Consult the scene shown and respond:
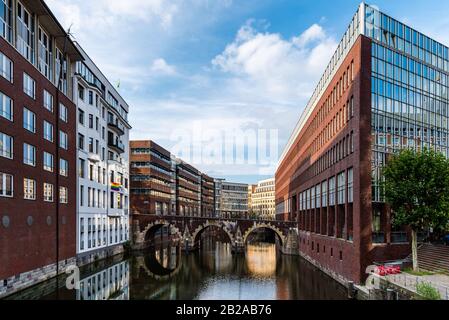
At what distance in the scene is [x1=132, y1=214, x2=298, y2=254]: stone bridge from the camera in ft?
272

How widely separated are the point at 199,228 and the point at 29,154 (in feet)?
166

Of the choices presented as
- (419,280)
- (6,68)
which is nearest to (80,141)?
(6,68)

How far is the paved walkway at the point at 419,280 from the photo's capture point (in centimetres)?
3125

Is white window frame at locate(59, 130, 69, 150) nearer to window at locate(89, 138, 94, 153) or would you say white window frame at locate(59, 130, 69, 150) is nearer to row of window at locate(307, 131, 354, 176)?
window at locate(89, 138, 94, 153)

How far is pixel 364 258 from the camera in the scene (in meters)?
40.1

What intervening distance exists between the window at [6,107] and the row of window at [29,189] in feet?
15.9

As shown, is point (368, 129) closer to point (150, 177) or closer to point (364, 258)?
point (364, 258)

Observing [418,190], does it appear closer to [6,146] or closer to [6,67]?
[6,146]

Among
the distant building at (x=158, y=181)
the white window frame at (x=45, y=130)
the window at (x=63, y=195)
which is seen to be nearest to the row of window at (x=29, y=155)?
the white window frame at (x=45, y=130)

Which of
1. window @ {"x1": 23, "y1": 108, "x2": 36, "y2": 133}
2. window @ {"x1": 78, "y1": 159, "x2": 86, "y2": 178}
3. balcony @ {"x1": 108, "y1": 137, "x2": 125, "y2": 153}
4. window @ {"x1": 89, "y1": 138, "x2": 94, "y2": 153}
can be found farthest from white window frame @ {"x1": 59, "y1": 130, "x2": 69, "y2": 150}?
balcony @ {"x1": 108, "y1": 137, "x2": 125, "y2": 153}

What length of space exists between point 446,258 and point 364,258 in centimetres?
716

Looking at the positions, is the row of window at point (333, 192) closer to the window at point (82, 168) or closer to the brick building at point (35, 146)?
the brick building at point (35, 146)
